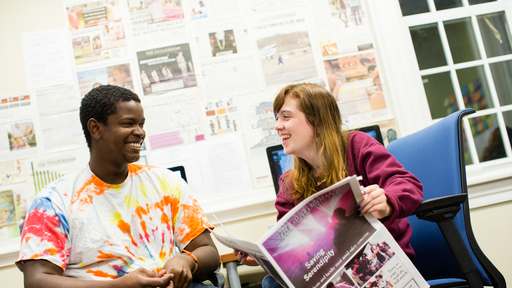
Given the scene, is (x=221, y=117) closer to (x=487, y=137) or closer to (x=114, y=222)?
(x=114, y=222)

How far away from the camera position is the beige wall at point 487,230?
6.61 feet

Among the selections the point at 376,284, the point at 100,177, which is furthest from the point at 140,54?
the point at 376,284

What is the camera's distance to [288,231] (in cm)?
65

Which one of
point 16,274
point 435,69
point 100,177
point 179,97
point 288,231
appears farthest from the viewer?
point 435,69

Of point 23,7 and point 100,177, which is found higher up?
point 23,7

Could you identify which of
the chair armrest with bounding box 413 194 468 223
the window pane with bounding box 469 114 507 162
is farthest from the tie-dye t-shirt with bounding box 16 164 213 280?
the window pane with bounding box 469 114 507 162

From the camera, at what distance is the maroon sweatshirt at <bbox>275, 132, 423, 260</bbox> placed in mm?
756

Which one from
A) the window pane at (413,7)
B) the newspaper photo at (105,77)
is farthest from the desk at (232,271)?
the window pane at (413,7)

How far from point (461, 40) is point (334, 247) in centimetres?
238


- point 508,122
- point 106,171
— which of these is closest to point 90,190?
point 106,171

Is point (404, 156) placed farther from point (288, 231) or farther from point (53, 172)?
point (53, 172)

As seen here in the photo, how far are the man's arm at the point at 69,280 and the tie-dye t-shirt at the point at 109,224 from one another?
0.03m

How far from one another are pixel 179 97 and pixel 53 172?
0.92 m

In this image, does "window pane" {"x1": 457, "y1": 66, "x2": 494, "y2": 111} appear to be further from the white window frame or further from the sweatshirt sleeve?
the sweatshirt sleeve
